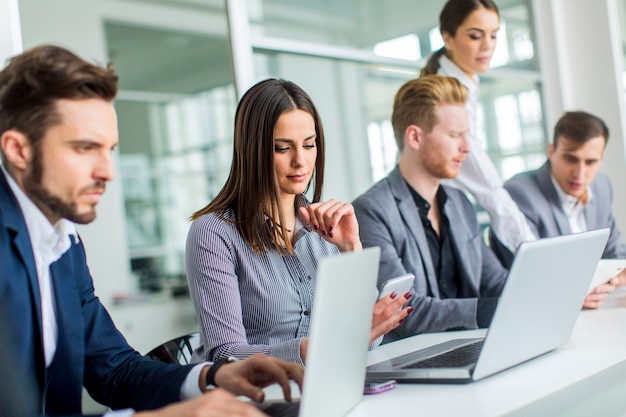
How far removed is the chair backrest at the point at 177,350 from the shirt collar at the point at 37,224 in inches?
20.8

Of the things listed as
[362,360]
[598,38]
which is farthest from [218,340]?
[598,38]

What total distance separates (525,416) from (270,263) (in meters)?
0.94

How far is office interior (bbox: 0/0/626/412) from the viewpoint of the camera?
10.3 ft

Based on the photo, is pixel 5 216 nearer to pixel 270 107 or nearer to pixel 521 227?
pixel 270 107

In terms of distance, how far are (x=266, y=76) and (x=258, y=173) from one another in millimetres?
947

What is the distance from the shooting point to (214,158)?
27.6 feet

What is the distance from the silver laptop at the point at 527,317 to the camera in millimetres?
1387

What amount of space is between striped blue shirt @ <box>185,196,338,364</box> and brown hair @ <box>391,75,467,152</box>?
948 millimetres

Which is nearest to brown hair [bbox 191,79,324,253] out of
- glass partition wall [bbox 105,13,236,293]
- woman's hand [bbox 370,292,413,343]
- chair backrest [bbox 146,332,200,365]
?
chair backrest [bbox 146,332,200,365]

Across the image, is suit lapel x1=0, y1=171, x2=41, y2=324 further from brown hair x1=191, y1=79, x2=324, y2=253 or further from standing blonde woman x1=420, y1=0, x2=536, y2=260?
standing blonde woman x1=420, y1=0, x2=536, y2=260

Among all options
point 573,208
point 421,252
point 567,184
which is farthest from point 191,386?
point 573,208

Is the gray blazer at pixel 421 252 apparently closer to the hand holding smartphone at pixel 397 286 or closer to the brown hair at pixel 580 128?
the hand holding smartphone at pixel 397 286

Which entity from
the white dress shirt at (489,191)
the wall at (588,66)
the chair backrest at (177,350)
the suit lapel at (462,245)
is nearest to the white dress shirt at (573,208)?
the white dress shirt at (489,191)

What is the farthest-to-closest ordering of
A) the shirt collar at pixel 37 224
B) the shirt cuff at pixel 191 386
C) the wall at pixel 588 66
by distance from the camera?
the wall at pixel 588 66 → the shirt cuff at pixel 191 386 → the shirt collar at pixel 37 224
